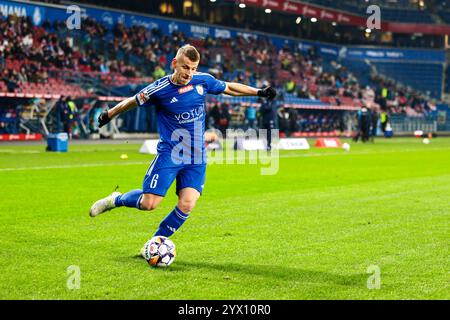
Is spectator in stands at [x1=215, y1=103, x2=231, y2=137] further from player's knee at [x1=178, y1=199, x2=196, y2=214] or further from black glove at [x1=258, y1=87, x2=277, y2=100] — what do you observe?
player's knee at [x1=178, y1=199, x2=196, y2=214]

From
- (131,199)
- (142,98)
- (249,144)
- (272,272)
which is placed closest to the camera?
(272,272)

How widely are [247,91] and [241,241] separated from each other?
194cm

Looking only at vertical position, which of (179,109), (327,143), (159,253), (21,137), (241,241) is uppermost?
(179,109)

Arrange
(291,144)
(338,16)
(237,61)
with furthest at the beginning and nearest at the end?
(338,16) < (237,61) < (291,144)

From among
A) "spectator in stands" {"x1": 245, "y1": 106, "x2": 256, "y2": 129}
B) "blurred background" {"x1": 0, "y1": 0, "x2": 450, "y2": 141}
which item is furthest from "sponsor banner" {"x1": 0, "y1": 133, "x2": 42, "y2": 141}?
"spectator in stands" {"x1": 245, "y1": 106, "x2": 256, "y2": 129}

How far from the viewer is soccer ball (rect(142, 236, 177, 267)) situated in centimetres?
762

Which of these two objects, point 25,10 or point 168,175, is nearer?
point 168,175

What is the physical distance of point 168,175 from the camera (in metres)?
8.03

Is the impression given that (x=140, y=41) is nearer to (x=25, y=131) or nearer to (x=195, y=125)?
(x=25, y=131)

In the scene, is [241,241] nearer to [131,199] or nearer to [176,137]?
[131,199]

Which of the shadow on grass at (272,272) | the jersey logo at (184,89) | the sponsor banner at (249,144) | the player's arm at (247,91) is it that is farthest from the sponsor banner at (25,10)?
the shadow on grass at (272,272)

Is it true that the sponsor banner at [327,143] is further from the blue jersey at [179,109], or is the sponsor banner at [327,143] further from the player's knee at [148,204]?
the player's knee at [148,204]

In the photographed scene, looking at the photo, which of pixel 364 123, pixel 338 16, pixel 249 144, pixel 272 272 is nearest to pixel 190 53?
pixel 272 272
